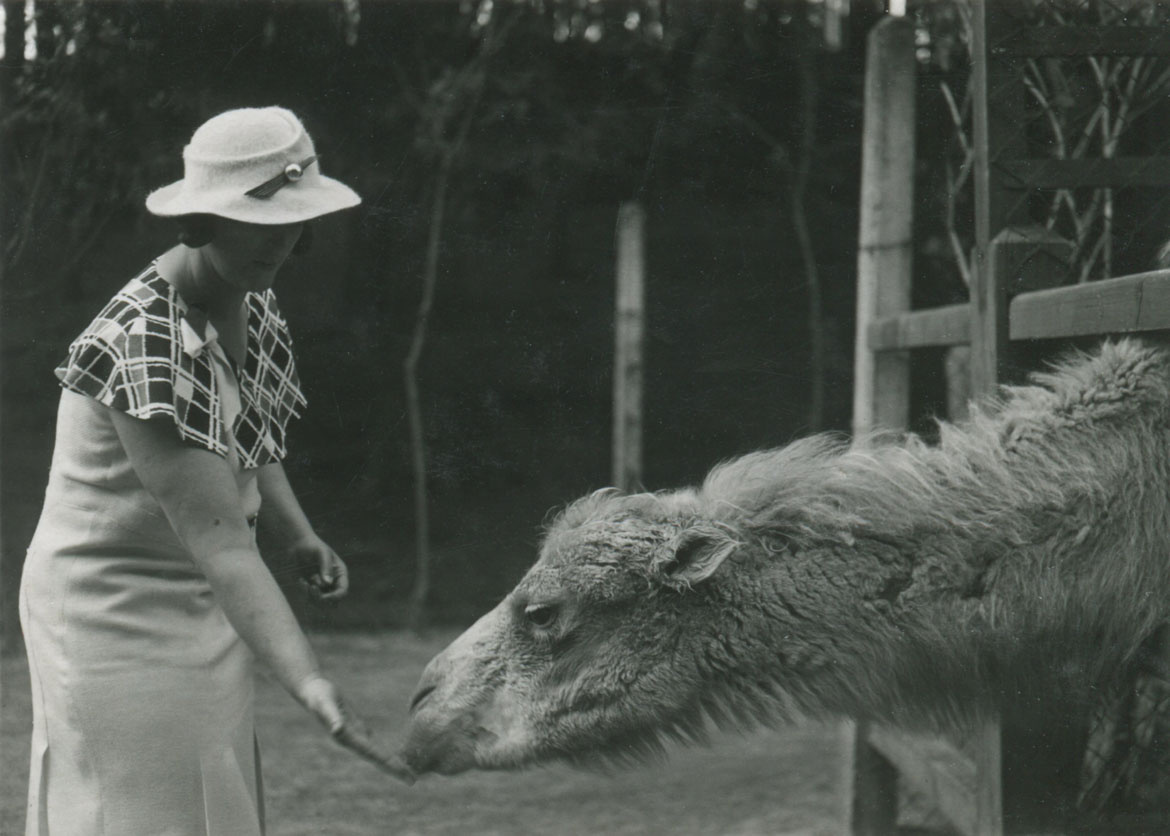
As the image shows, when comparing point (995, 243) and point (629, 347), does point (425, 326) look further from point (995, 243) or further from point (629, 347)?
point (995, 243)

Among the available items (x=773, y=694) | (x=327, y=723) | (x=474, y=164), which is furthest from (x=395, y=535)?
(x=327, y=723)

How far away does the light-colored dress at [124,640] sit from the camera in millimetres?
2643

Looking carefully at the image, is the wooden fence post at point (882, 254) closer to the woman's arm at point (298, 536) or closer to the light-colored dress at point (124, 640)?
the woman's arm at point (298, 536)

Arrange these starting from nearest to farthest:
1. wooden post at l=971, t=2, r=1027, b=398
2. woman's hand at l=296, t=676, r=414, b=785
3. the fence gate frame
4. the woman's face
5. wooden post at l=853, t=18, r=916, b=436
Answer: woman's hand at l=296, t=676, r=414, b=785
the woman's face
the fence gate frame
wooden post at l=971, t=2, r=1027, b=398
wooden post at l=853, t=18, r=916, b=436

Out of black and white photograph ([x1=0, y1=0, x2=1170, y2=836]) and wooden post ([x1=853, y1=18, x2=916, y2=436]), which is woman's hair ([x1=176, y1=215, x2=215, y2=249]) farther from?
wooden post ([x1=853, y1=18, x2=916, y2=436])

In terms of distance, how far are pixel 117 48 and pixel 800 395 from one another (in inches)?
141

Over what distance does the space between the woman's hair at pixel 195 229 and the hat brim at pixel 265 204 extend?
2cm

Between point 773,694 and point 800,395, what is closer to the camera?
point 773,694

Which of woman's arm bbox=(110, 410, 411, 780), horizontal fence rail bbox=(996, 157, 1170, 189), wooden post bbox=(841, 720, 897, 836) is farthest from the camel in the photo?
wooden post bbox=(841, 720, 897, 836)

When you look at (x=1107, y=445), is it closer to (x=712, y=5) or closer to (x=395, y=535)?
(x=712, y=5)

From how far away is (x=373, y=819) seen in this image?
19.4ft

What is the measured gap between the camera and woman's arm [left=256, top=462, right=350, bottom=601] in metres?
3.15

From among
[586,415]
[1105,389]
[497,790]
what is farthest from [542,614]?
[586,415]

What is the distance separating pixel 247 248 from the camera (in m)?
2.65
